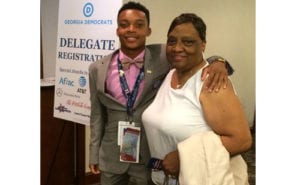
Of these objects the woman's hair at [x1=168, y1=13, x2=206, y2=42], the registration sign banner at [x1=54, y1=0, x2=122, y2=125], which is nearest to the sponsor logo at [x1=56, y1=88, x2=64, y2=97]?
the registration sign banner at [x1=54, y1=0, x2=122, y2=125]

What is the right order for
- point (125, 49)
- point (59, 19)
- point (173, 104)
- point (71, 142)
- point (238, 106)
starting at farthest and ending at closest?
point (71, 142) < point (59, 19) < point (125, 49) < point (173, 104) < point (238, 106)

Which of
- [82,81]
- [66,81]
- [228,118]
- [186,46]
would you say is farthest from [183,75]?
[66,81]

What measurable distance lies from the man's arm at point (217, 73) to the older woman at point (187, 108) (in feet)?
0.07

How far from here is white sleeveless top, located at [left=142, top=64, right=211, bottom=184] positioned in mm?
1383

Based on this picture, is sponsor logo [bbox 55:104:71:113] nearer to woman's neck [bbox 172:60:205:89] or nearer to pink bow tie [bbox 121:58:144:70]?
pink bow tie [bbox 121:58:144:70]

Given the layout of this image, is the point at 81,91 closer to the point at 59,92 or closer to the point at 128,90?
the point at 59,92

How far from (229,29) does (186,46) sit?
171 mm

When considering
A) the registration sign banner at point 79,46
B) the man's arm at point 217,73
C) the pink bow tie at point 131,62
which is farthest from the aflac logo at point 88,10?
the man's arm at point 217,73
